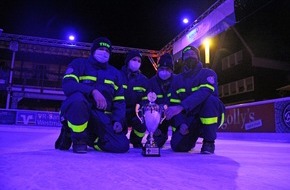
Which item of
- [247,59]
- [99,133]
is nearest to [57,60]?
[247,59]

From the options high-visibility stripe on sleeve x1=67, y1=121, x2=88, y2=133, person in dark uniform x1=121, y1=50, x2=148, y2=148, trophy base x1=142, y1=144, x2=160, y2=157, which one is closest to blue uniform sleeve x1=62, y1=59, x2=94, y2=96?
high-visibility stripe on sleeve x1=67, y1=121, x2=88, y2=133

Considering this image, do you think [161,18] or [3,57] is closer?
[161,18]

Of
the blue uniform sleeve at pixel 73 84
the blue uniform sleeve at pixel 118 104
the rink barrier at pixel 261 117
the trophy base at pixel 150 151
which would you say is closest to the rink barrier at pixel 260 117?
the rink barrier at pixel 261 117

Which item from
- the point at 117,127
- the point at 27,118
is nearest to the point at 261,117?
the point at 117,127

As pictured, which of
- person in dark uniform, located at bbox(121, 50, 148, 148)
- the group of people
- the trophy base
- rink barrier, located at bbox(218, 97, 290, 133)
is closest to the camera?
the trophy base

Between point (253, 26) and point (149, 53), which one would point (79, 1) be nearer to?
point (149, 53)

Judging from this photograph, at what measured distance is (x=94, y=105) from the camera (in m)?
2.84

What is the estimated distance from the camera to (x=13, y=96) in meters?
17.5

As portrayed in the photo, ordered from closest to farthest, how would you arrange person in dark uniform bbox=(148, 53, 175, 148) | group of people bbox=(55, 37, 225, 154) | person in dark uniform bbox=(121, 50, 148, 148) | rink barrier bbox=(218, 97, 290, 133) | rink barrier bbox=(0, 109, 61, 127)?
group of people bbox=(55, 37, 225, 154)
person in dark uniform bbox=(148, 53, 175, 148)
person in dark uniform bbox=(121, 50, 148, 148)
rink barrier bbox=(218, 97, 290, 133)
rink barrier bbox=(0, 109, 61, 127)

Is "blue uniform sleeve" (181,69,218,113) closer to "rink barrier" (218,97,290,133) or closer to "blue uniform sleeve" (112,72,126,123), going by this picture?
"blue uniform sleeve" (112,72,126,123)

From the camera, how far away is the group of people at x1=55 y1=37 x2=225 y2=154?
2.62 meters

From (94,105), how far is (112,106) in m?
0.23

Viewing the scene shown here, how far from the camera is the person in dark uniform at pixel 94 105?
8.52 ft

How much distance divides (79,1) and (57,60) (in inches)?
292
